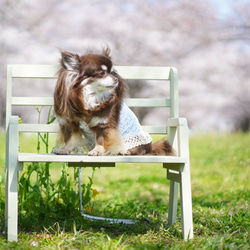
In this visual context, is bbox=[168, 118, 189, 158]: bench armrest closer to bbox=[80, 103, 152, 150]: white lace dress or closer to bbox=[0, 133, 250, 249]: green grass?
bbox=[80, 103, 152, 150]: white lace dress

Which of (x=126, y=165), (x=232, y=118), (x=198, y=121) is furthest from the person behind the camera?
(x=232, y=118)

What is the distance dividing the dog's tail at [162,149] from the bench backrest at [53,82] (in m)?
0.20

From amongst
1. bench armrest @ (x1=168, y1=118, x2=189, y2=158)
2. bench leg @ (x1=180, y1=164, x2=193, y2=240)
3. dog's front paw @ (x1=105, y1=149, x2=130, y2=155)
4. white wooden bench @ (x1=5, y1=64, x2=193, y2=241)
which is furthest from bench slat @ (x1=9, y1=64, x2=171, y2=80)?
bench leg @ (x1=180, y1=164, x2=193, y2=240)

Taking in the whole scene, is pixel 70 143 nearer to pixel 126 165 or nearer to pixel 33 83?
pixel 126 165

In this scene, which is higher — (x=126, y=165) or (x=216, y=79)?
(x=216, y=79)

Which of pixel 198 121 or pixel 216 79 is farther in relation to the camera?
pixel 198 121

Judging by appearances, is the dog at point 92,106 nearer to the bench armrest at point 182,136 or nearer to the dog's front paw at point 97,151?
the dog's front paw at point 97,151

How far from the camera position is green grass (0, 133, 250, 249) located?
1.99m

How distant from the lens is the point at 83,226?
2.37 m

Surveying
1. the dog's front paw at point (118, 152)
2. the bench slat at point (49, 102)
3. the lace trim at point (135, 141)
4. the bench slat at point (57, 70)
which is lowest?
the dog's front paw at point (118, 152)

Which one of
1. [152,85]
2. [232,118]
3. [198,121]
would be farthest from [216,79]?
[232,118]

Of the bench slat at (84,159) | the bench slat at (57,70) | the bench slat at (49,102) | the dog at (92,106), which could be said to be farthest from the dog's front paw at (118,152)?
Answer: the bench slat at (57,70)

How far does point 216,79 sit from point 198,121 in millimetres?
2682

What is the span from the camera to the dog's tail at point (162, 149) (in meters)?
2.34
